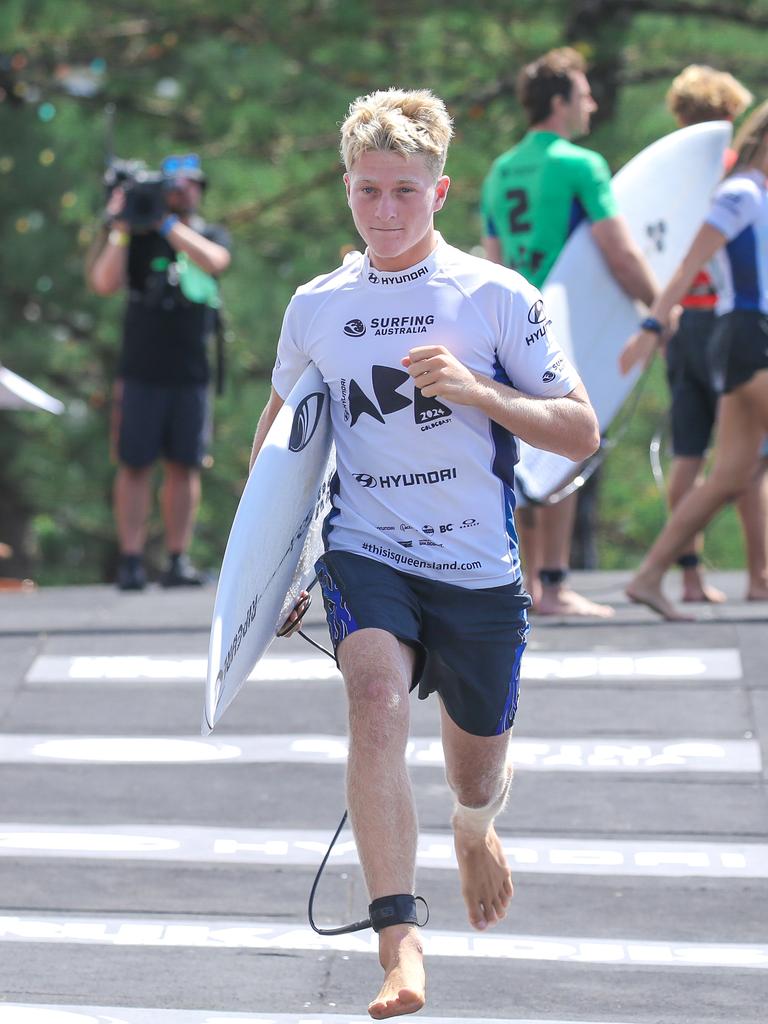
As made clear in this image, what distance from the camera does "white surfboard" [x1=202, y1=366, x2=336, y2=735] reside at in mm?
4188

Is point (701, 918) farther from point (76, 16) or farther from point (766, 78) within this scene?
point (76, 16)

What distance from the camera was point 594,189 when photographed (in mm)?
7867

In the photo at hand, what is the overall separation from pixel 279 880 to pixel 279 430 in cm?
188

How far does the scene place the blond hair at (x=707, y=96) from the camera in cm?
809

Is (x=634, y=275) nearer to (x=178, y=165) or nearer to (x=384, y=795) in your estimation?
(x=178, y=165)

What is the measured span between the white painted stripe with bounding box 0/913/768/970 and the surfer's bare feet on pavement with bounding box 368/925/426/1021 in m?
1.26

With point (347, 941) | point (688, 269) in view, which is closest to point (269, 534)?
point (347, 941)

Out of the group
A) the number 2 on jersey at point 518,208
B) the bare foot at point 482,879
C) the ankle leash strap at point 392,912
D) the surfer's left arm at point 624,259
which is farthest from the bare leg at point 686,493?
the ankle leash strap at point 392,912

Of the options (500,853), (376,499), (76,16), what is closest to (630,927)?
(500,853)

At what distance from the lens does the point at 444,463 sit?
4270 millimetres

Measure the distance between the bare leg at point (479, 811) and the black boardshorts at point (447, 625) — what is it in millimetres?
63

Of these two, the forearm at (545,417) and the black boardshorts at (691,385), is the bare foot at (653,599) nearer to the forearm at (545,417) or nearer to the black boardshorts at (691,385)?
the black boardshorts at (691,385)

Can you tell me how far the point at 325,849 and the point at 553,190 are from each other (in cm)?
312

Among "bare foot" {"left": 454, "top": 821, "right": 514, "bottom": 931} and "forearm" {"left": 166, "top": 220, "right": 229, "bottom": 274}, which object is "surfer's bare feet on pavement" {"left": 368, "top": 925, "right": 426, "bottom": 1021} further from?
"forearm" {"left": 166, "top": 220, "right": 229, "bottom": 274}
